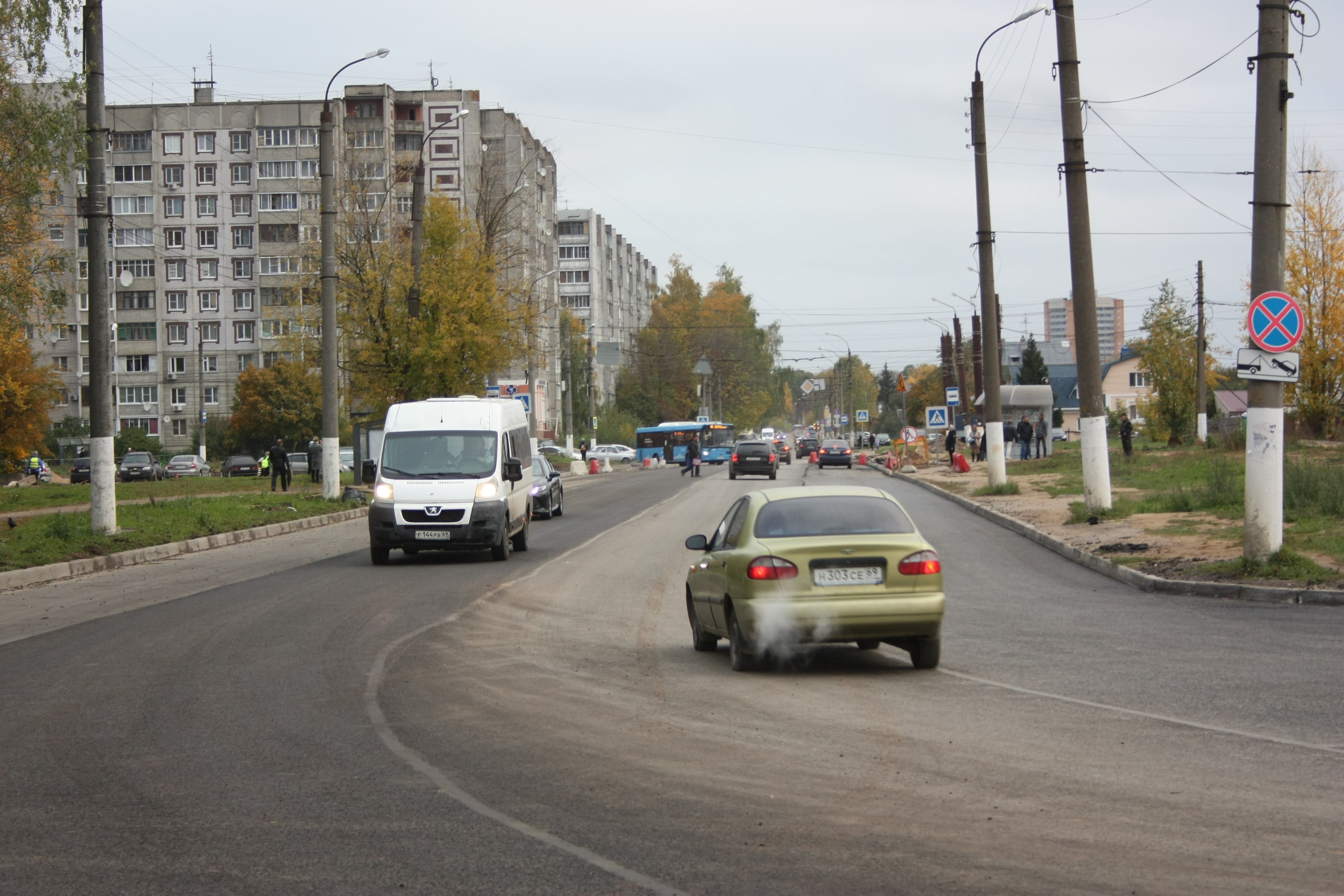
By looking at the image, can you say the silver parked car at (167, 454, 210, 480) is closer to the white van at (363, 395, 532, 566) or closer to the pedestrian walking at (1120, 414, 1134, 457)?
the pedestrian walking at (1120, 414, 1134, 457)

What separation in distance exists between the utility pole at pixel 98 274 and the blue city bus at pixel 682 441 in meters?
69.3

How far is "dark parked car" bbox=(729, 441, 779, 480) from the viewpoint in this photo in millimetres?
53188

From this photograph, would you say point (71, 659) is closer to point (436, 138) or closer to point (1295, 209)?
point (1295, 209)

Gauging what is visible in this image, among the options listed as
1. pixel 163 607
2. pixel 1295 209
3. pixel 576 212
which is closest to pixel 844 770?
pixel 163 607

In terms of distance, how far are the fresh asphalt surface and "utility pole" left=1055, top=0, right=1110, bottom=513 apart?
1022 cm

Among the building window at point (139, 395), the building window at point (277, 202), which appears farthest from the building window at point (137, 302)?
the building window at point (277, 202)

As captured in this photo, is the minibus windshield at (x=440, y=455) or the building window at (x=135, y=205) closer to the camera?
the minibus windshield at (x=440, y=455)

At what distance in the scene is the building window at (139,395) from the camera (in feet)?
325

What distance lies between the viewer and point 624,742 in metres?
7.41

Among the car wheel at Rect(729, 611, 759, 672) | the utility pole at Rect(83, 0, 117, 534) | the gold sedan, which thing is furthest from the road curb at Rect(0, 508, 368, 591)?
the gold sedan

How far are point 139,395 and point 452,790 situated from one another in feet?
330

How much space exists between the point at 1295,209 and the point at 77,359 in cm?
8363

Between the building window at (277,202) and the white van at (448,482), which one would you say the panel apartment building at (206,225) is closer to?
the building window at (277,202)

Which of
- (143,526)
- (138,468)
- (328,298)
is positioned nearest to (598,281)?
(138,468)
